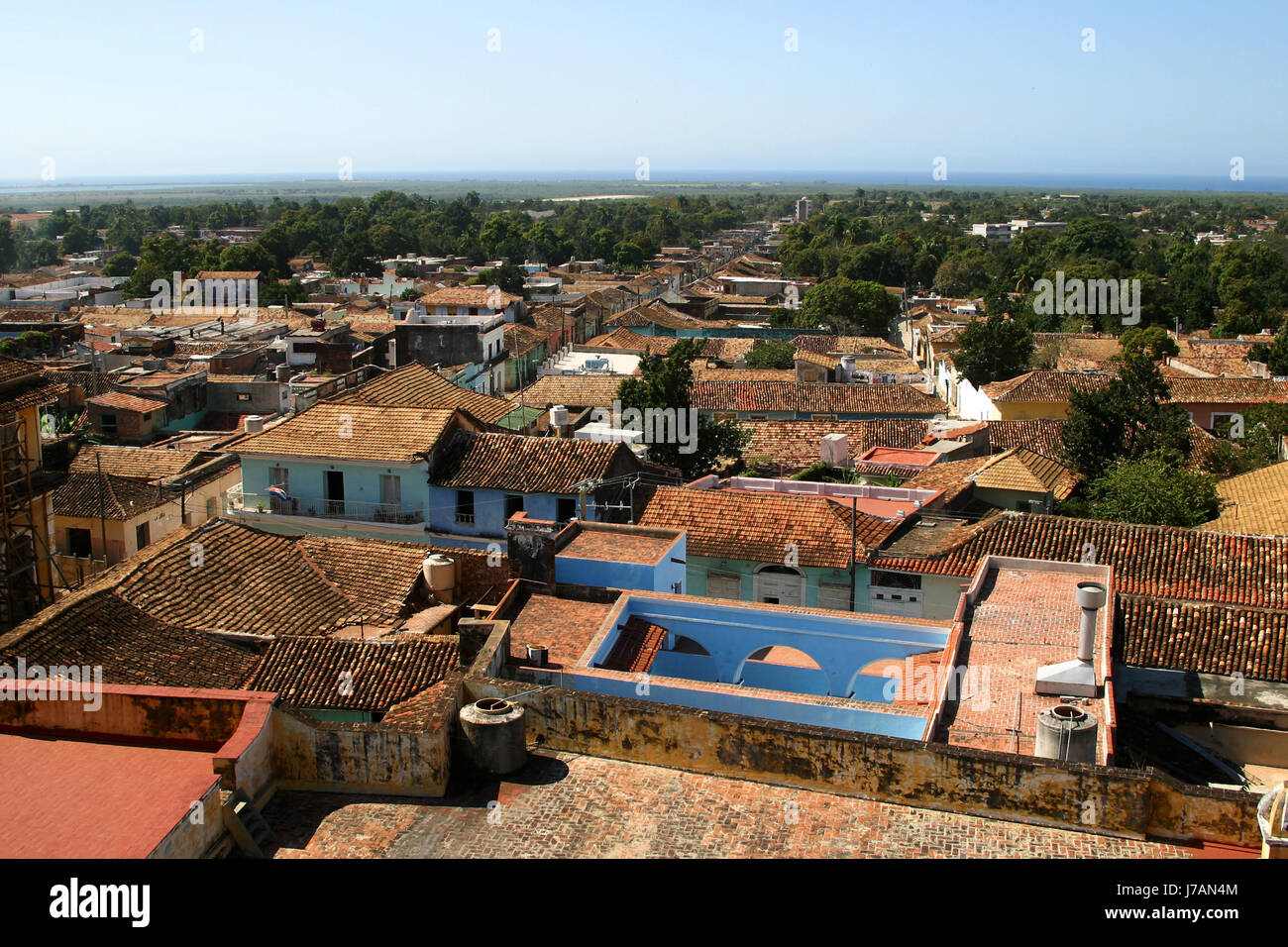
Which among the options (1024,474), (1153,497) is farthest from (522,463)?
(1153,497)

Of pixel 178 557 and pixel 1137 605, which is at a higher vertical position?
pixel 178 557

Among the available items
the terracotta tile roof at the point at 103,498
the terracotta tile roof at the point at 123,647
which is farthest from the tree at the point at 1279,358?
the terracotta tile roof at the point at 123,647

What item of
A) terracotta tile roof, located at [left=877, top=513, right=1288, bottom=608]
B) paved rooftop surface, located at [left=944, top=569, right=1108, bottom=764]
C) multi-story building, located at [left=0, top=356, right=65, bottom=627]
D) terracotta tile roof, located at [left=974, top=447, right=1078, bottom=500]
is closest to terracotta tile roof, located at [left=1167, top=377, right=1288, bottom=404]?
terracotta tile roof, located at [left=974, top=447, right=1078, bottom=500]

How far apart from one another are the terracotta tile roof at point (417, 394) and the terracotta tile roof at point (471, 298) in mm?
32076

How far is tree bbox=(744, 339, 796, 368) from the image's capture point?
184ft

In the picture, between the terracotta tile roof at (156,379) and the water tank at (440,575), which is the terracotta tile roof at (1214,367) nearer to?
the terracotta tile roof at (156,379)

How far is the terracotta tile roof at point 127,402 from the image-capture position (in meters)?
38.7

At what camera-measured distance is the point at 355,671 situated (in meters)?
13.9

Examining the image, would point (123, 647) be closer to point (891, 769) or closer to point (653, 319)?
point (891, 769)

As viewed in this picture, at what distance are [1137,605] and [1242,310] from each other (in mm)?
66443
